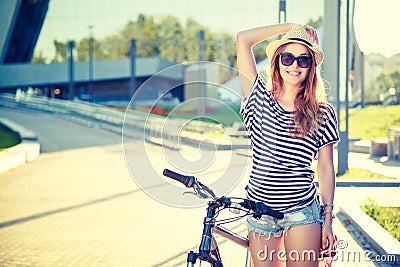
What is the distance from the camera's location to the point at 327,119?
3193 millimetres

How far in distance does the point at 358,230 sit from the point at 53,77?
62437 mm

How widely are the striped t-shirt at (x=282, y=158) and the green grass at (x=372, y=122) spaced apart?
22350 mm

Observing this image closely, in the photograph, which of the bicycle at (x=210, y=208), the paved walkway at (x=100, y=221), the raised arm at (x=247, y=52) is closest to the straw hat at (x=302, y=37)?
the raised arm at (x=247, y=52)

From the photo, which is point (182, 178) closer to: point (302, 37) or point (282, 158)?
point (282, 158)

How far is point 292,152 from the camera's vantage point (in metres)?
3.09

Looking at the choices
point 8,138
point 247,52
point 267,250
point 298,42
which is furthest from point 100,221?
point 8,138

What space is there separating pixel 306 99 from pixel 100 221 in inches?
220

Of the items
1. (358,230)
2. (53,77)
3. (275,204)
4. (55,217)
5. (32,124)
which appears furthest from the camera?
(53,77)

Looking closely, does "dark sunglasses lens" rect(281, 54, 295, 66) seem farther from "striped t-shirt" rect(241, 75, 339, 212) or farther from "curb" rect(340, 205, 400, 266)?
"curb" rect(340, 205, 400, 266)

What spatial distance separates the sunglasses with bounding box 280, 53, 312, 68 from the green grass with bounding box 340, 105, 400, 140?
22.3m

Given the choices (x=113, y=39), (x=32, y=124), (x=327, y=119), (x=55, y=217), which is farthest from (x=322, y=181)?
(x=113, y=39)

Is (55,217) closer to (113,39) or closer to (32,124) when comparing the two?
(32,124)

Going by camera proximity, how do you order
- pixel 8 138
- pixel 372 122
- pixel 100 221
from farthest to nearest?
pixel 372 122
pixel 8 138
pixel 100 221

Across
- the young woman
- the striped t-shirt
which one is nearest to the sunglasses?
the young woman
